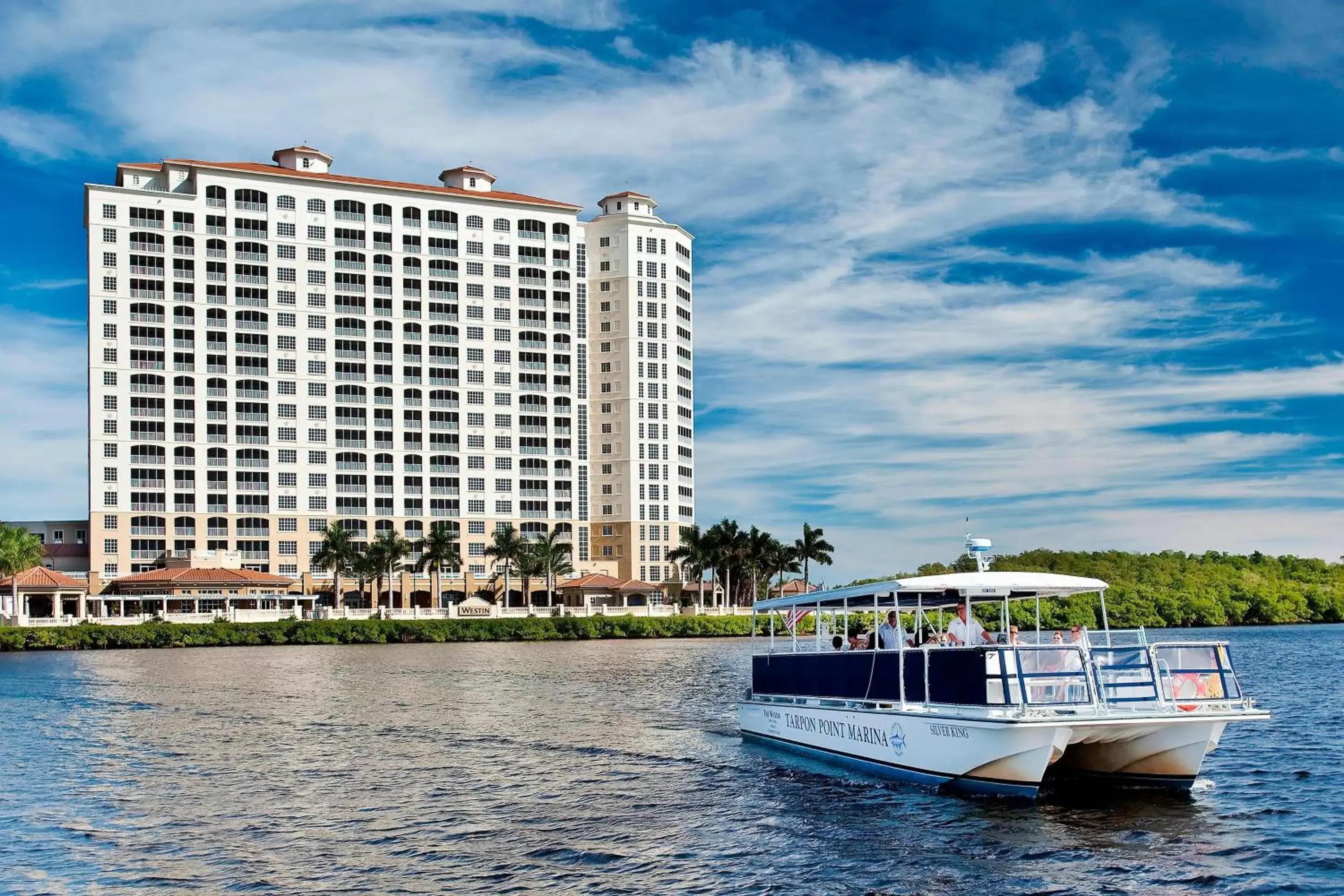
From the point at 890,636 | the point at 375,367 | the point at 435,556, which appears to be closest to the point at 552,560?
the point at 435,556

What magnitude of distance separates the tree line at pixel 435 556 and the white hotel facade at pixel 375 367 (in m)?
3.90

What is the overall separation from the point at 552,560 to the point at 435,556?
1339 cm

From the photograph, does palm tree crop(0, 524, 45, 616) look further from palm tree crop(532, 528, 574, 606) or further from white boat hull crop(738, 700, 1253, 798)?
white boat hull crop(738, 700, 1253, 798)

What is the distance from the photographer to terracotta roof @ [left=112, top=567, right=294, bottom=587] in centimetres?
12669

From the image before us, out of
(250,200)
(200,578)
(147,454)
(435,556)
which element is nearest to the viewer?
(200,578)

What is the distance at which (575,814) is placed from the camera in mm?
26438

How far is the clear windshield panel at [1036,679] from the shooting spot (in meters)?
25.5

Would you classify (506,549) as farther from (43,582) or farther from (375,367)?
(43,582)

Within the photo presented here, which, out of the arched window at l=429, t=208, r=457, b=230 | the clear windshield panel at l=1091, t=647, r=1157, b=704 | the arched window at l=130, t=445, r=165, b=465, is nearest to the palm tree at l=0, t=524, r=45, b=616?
the arched window at l=130, t=445, r=165, b=465

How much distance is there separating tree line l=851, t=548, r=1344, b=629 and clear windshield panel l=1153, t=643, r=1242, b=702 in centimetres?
11383

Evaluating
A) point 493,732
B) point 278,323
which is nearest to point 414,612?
point 278,323

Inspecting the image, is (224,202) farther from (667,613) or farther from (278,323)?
(667,613)

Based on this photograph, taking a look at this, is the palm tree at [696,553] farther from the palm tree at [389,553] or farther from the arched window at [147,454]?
the arched window at [147,454]

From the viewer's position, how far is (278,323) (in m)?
153
